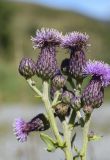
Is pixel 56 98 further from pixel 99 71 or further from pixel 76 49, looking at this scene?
pixel 76 49

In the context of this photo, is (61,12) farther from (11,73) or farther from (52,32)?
(52,32)

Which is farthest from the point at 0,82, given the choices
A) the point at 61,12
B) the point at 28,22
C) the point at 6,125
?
the point at 61,12

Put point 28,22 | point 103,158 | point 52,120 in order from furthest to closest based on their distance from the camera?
point 28,22 < point 103,158 < point 52,120

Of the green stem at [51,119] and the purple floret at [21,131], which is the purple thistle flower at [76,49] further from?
the purple floret at [21,131]

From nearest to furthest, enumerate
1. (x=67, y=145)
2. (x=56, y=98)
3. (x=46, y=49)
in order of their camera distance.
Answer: (x=67, y=145)
(x=56, y=98)
(x=46, y=49)

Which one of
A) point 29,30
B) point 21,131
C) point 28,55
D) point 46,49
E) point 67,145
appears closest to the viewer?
point 67,145

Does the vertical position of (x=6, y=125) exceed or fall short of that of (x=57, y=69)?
it falls short

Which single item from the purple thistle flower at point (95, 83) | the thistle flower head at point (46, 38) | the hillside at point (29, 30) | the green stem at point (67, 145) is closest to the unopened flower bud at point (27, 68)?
the thistle flower head at point (46, 38)

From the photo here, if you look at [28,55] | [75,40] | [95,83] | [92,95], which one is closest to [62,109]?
[92,95]
